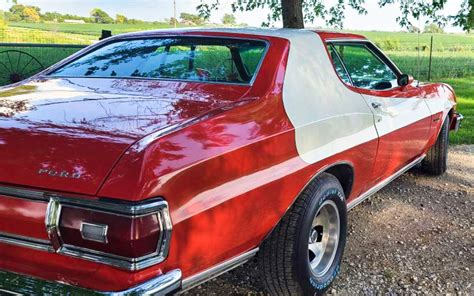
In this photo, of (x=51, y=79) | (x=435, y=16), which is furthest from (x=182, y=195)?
(x=435, y=16)

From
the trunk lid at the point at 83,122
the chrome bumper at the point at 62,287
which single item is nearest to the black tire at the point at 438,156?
the trunk lid at the point at 83,122

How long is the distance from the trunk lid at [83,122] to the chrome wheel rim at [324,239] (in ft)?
3.03

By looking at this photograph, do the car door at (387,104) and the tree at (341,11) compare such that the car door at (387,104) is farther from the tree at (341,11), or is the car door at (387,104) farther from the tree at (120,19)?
the tree at (120,19)

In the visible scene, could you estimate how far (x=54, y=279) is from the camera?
6.47ft

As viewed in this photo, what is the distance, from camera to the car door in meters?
3.74

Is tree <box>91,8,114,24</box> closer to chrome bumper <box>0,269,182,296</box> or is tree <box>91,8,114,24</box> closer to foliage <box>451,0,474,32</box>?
foliage <box>451,0,474,32</box>

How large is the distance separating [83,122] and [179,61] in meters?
1.23

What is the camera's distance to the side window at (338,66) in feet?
11.5

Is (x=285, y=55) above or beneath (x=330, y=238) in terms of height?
above

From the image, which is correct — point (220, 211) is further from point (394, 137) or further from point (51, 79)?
point (394, 137)

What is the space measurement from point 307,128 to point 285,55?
50cm

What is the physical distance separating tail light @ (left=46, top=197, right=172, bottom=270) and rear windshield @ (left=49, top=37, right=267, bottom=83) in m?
1.37

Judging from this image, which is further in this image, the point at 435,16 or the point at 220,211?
the point at 435,16

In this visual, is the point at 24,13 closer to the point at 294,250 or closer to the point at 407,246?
the point at 407,246
